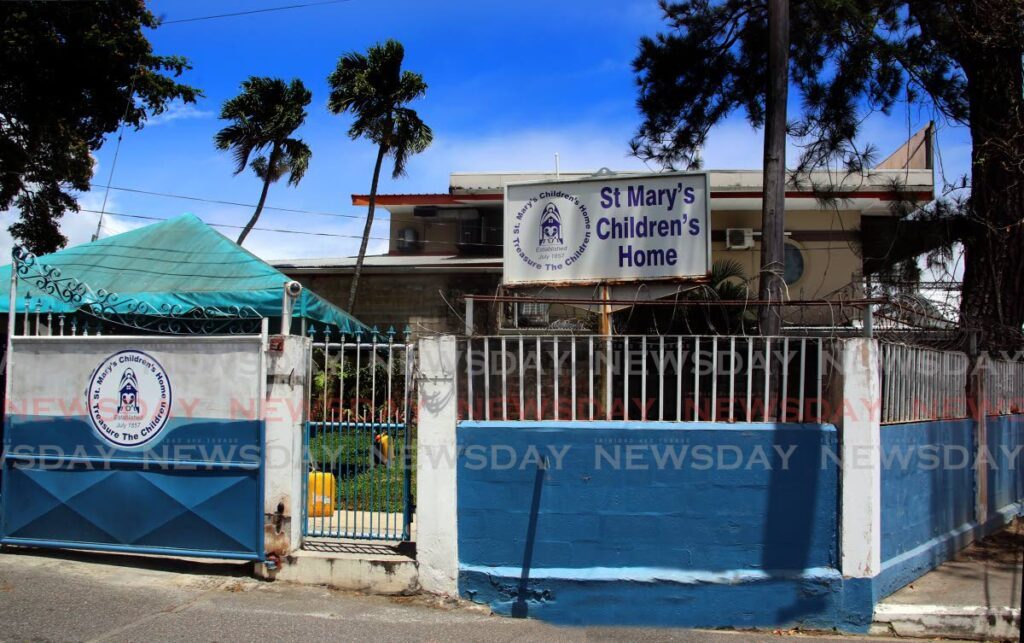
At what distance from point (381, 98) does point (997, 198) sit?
1275 centimetres

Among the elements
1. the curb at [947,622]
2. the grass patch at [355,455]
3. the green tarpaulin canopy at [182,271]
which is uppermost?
the green tarpaulin canopy at [182,271]

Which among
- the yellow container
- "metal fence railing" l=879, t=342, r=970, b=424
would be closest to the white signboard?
"metal fence railing" l=879, t=342, r=970, b=424

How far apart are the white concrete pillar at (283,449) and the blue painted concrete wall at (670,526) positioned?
1.66 m

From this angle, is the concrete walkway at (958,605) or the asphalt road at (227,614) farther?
the concrete walkway at (958,605)

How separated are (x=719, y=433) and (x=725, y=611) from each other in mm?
1272

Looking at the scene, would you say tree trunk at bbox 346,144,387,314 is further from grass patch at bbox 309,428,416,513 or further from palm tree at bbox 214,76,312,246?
grass patch at bbox 309,428,416,513

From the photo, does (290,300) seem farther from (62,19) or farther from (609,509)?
(62,19)

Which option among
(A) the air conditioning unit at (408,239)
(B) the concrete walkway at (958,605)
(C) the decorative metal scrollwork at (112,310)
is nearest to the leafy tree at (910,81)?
(B) the concrete walkway at (958,605)

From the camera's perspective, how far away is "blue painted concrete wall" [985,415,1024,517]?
8.42 metres

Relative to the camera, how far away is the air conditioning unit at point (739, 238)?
17.6m

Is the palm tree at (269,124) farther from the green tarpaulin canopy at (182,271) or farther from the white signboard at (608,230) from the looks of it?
the white signboard at (608,230)

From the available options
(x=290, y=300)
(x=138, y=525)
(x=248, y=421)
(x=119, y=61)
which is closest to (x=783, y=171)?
(x=290, y=300)

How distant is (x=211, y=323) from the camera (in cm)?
677

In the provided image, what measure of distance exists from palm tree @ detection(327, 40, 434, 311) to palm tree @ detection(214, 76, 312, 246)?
2.26 metres
